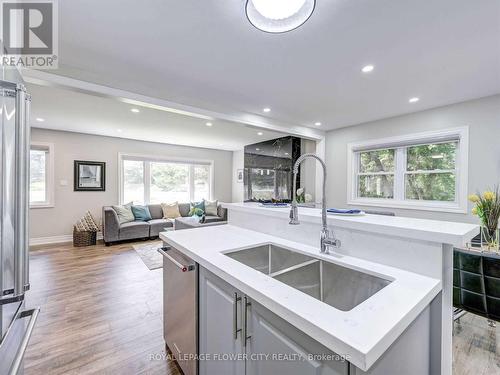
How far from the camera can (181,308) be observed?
1501 mm

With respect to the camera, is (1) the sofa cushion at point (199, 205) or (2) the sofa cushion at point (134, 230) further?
(1) the sofa cushion at point (199, 205)

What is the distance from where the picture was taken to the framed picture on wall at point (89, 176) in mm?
5129

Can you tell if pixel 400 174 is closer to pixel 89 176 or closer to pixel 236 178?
pixel 236 178

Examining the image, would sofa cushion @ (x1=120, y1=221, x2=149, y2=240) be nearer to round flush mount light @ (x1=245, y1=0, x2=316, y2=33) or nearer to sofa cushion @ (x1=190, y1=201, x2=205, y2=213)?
sofa cushion @ (x1=190, y1=201, x2=205, y2=213)

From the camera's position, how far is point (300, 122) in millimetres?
4254

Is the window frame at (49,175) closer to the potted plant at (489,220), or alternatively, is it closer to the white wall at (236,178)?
the white wall at (236,178)

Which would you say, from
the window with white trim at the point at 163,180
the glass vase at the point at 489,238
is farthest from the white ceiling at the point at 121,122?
the glass vase at the point at 489,238

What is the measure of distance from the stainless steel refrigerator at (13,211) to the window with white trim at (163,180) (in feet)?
17.2

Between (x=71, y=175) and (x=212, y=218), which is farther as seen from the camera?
(x=212, y=218)

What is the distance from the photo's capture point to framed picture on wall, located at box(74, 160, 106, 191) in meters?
5.13

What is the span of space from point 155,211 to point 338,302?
5427mm

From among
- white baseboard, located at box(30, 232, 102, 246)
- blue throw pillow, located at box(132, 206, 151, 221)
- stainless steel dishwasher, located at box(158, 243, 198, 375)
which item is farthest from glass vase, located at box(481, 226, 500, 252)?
white baseboard, located at box(30, 232, 102, 246)

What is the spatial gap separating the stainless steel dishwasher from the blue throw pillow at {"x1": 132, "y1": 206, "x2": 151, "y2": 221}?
412 cm

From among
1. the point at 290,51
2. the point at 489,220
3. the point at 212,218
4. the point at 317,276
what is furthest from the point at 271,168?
the point at 317,276
